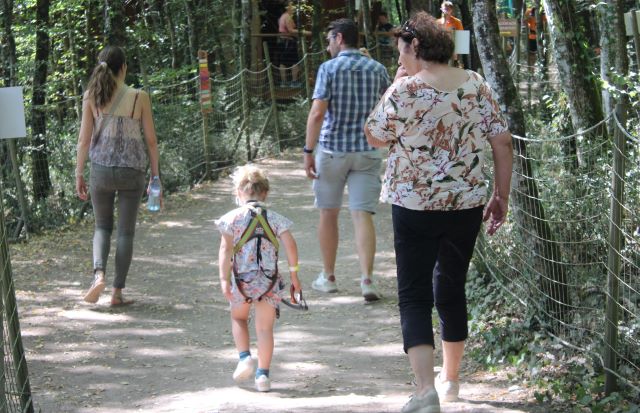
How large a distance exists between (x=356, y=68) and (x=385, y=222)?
13.0 ft

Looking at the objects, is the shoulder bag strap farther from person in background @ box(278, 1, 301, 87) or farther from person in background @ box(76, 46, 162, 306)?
person in background @ box(278, 1, 301, 87)

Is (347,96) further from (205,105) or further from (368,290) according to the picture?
(205,105)

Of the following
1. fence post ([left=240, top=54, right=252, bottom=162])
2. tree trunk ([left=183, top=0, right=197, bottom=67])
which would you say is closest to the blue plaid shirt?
fence post ([left=240, top=54, right=252, bottom=162])

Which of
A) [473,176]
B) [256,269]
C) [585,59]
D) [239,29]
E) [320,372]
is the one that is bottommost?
[320,372]

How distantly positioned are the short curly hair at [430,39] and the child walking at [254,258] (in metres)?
1.56

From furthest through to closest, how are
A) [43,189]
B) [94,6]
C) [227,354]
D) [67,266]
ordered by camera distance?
[94,6] < [43,189] < [67,266] < [227,354]

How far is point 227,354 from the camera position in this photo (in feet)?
23.1

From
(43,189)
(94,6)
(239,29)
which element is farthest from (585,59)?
(239,29)

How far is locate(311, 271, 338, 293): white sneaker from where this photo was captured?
27.8ft

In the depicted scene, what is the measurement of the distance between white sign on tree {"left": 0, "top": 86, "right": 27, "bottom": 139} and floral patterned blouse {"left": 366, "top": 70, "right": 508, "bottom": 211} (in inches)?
73.8

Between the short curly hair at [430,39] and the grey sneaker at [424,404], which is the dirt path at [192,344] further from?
the short curly hair at [430,39]

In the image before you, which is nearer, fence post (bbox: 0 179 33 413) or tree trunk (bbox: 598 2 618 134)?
fence post (bbox: 0 179 33 413)

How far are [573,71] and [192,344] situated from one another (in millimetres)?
3959

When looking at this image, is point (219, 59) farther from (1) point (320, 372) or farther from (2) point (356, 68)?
(1) point (320, 372)
